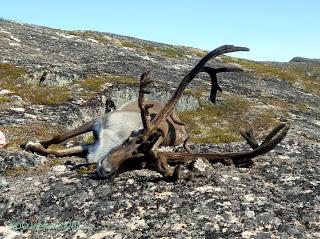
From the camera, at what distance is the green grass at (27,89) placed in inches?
863

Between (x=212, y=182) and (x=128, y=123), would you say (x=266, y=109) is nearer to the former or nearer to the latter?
(x=128, y=123)

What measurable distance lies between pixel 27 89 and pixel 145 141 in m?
13.7

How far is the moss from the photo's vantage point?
2178cm

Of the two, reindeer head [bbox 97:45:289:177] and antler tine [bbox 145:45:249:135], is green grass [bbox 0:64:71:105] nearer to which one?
antler tine [bbox 145:45:249:135]

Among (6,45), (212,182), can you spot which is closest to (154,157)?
(212,182)

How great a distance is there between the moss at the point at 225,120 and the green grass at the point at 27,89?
20.6 ft

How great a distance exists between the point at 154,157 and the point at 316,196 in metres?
3.94

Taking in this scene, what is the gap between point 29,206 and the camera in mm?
10375

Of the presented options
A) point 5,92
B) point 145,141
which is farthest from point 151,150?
point 5,92

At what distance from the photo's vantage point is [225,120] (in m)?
25.4

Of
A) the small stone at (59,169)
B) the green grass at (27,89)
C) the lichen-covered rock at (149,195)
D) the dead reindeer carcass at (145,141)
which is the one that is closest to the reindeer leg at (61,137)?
the dead reindeer carcass at (145,141)

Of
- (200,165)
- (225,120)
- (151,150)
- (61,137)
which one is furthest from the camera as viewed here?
(225,120)

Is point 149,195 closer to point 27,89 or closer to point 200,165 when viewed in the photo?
point 200,165

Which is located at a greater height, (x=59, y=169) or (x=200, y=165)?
(x=200, y=165)
